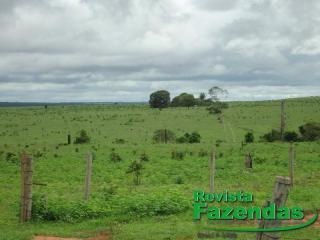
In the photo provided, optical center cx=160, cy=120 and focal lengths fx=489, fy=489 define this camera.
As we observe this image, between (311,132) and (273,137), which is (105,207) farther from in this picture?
(311,132)

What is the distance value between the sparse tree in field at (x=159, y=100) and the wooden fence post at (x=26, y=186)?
94238mm

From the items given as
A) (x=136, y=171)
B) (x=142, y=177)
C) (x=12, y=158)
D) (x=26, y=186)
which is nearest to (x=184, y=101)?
(x=12, y=158)

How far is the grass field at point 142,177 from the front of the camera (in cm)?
1447

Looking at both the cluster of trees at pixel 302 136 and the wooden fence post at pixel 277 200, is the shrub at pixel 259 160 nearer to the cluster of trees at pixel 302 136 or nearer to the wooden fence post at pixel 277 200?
the cluster of trees at pixel 302 136

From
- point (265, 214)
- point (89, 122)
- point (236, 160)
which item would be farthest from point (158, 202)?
point (89, 122)

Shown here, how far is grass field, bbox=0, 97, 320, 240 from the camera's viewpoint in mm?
14469

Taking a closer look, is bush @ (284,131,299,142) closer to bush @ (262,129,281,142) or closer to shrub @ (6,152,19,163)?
bush @ (262,129,281,142)

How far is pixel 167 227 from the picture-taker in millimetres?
13688

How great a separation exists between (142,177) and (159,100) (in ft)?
275

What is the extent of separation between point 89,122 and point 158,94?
39.9m

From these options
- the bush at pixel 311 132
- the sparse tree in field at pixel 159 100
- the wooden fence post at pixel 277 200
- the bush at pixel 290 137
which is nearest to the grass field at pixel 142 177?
the bush at pixel 290 137

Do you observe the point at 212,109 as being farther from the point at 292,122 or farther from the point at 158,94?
the point at 158,94

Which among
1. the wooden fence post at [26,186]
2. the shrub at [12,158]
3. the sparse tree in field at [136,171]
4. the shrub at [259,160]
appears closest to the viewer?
the wooden fence post at [26,186]

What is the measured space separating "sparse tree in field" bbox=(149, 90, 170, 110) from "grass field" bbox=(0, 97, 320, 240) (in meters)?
42.4
